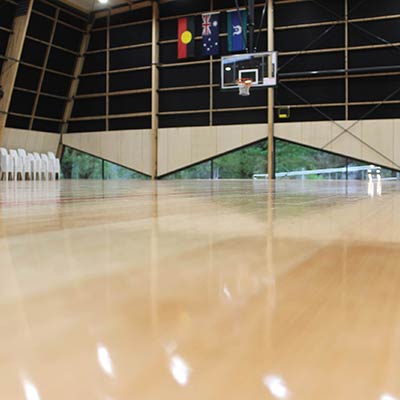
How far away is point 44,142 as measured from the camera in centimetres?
1778

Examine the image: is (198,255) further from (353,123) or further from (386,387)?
(353,123)

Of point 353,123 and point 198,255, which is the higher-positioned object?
point 353,123

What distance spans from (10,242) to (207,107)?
15.6m

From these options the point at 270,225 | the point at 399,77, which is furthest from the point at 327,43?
the point at 270,225

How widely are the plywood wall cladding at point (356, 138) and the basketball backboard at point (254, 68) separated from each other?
2.08m

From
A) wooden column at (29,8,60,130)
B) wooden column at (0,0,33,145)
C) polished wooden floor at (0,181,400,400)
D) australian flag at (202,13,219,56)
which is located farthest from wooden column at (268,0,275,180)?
polished wooden floor at (0,181,400,400)

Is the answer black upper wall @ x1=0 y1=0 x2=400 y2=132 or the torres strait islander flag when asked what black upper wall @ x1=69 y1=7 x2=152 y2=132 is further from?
the torres strait islander flag

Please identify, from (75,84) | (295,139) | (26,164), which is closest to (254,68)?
(295,139)

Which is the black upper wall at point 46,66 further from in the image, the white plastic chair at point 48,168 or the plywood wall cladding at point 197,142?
the plywood wall cladding at point 197,142

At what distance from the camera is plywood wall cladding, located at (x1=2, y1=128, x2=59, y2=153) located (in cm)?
1622

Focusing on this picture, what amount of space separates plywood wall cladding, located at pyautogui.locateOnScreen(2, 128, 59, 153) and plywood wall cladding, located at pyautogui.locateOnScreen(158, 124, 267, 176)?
4.47 m

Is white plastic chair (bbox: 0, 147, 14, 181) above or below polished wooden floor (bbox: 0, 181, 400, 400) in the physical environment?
above

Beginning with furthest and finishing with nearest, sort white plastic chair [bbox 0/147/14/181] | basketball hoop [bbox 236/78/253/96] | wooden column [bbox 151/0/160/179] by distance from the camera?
1. wooden column [bbox 151/0/160/179]
2. white plastic chair [bbox 0/147/14/181]
3. basketball hoop [bbox 236/78/253/96]

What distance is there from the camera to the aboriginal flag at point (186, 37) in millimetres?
16281
